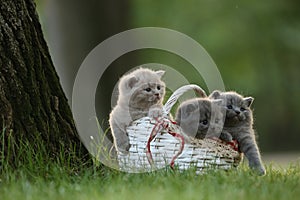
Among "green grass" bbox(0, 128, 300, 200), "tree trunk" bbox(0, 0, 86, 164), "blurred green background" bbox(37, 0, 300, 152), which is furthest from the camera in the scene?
"blurred green background" bbox(37, 0, 300, 152)

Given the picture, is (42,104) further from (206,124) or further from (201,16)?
(201,16)

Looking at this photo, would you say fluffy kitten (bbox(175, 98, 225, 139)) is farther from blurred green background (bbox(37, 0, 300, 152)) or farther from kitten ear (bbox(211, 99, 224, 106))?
blurred green background (bbox(37, 0, 300, 152))

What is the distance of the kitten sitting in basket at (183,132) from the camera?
531 centimetres

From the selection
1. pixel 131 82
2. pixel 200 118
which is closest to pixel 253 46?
pixel 131 82

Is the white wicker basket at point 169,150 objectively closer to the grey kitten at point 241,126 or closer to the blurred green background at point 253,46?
the grey kitten at point 241,126

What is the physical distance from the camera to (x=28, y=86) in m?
5.53

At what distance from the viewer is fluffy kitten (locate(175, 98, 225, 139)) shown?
5.36 metres

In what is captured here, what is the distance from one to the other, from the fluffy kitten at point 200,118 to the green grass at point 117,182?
336 millimetres

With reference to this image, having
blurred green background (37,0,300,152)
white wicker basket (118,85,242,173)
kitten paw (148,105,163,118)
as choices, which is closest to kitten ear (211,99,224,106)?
white wicker basket (118,85,242,173)

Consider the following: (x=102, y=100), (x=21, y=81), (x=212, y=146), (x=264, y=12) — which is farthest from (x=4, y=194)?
(x=264, y=12)

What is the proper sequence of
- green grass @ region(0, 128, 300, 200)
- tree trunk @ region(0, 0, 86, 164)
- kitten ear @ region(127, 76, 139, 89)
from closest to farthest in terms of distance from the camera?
green grass @ region(0, 128, 300, 200) < tree trunk @ region(0, 0, 86, 164) < kitten ear @ region(127, 76, 139, 89)

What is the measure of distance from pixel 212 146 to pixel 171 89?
4.56 ft

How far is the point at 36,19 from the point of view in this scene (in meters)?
5.79

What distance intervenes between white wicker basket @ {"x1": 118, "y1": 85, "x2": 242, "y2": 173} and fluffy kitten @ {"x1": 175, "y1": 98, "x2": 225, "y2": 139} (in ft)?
0.24
